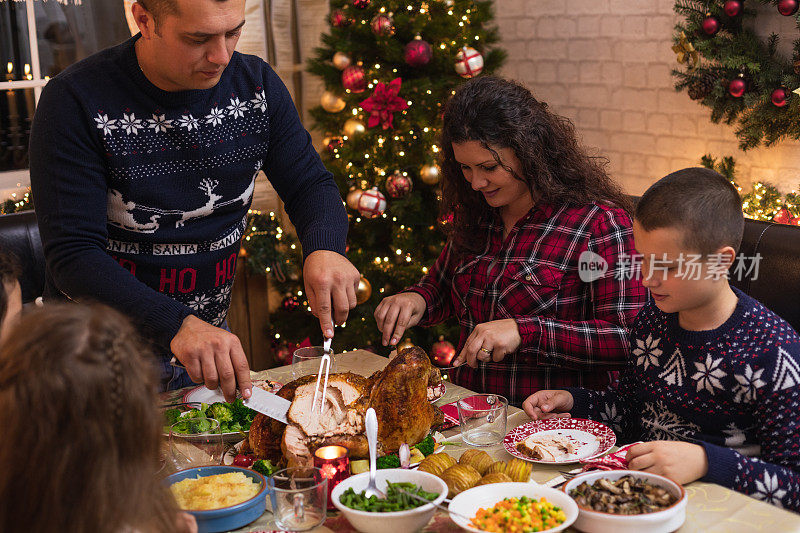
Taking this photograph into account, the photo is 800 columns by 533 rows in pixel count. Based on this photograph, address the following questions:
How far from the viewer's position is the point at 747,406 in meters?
1.57

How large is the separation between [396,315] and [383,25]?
1.78 m

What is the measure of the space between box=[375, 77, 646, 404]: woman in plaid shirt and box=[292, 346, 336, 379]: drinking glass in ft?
0.68

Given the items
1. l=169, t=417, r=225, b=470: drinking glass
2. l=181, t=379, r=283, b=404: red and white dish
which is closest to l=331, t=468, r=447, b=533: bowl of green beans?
l=169, t=417, r=225, b=470: drinking glass

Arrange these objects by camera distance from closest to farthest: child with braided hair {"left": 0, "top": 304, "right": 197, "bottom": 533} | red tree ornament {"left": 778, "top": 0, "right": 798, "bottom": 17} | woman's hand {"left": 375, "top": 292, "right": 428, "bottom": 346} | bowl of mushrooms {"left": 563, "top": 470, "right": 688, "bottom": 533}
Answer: child with braided hair {"left": 0, "top": 304, "right": 197, "bottom": 533} < bowl of mushrooms {"left": 563, "top": 470, "right": 688, "bottom": 533} < woman's hand {"left": 375, "top": 292, "right": 428, "bottom": 346} < red tree ornament {"left": 778, "top": 0, "right": 798, "bottom": 17}

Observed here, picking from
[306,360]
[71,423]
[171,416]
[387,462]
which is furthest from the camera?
[306,360]

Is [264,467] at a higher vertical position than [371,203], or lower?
lower

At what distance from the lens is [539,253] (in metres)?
2.21

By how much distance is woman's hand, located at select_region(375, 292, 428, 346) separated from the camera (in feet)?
7.25

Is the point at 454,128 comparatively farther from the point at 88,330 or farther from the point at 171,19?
the point at 88,330

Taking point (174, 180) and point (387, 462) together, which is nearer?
point (387, 462)

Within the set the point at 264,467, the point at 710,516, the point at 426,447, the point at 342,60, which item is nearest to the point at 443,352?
the point at 342,60

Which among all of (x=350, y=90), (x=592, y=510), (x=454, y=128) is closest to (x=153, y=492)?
(x=592, y=510)

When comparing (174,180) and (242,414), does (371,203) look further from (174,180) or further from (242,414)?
(242,414)

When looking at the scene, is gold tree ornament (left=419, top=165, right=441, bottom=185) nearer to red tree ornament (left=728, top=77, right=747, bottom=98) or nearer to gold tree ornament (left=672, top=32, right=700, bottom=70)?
gold tree ornament (left=672, top=32, right=700, bottom=70)
